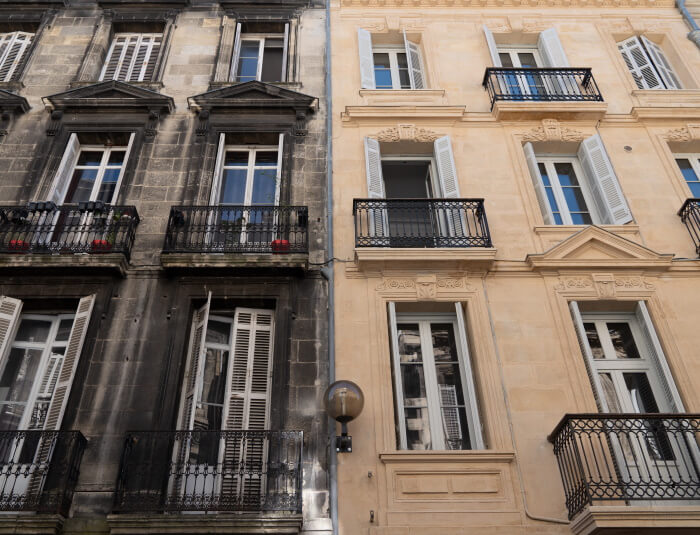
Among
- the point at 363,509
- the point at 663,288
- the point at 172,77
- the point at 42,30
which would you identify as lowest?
the point at 363,509

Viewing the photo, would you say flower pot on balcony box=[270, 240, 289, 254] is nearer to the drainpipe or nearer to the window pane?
the window pane

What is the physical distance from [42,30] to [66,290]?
6.90 meters

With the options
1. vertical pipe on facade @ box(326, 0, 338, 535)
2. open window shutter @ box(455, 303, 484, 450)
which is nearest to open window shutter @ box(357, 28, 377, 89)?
vertical pipe on facade @ box(326, 0, 338, 535)

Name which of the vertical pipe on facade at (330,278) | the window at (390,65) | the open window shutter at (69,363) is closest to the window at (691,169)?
the window at (390,65)

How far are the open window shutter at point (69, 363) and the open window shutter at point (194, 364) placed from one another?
1405 mm

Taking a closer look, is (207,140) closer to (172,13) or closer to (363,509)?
(172,13)

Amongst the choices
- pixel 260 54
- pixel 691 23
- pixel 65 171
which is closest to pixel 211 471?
pixel 65 171

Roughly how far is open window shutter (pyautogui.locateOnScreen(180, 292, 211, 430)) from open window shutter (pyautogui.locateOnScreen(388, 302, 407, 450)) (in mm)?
2509

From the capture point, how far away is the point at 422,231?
9.30m

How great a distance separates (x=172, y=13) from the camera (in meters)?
12.3

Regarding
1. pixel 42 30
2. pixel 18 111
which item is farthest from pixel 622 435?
pixel 42 30

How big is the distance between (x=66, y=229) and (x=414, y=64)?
7319 mm

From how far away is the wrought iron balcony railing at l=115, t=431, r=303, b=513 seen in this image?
650 cm

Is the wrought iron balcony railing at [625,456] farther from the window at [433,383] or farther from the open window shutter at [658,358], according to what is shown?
the window at [433,383]
